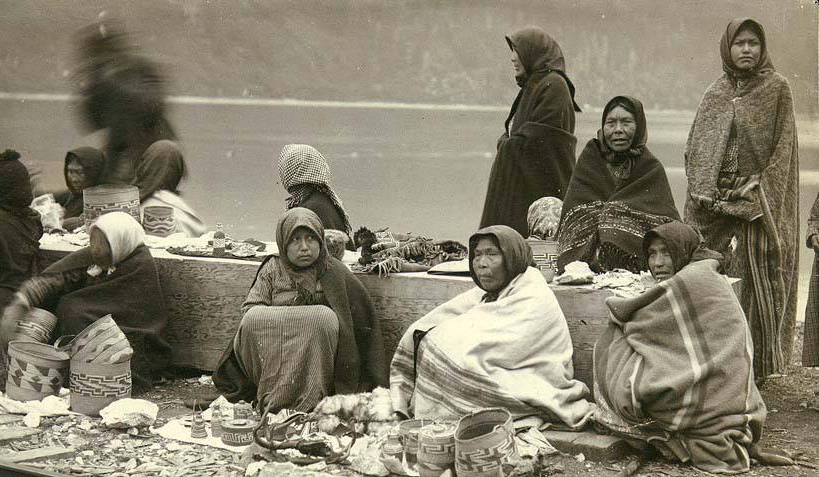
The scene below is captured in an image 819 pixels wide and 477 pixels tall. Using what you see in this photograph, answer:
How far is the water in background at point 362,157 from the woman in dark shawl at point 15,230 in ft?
10.7

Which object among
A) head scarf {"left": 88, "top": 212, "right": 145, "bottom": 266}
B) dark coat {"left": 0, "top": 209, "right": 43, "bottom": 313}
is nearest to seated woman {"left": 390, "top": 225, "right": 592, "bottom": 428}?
head scarf {"left": 88, "top": 212, "right": 145, "bottom": 266}

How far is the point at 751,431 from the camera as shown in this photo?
176 inches

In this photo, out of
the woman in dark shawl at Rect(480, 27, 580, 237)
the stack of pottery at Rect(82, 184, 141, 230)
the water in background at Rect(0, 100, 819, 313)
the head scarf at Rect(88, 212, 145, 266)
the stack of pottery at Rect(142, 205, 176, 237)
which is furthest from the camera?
the water in background at Rect(0, 100, 819, 313)

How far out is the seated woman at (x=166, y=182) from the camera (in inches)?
288

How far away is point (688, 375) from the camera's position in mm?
A: 4430

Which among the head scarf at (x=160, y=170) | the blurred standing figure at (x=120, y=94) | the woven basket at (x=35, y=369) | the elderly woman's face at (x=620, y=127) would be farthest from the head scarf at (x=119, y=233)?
the elderly woman's face at (x=620, y=127)

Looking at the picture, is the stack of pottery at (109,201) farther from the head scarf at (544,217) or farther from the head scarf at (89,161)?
the head scarf at (544,217)

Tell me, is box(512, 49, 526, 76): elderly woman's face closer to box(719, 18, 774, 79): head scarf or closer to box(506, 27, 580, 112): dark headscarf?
box(506, 27, 580, 112): dark headscarf

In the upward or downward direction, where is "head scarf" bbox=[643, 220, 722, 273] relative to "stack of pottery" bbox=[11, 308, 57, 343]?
upward

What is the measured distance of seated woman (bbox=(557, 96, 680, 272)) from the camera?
5449mm

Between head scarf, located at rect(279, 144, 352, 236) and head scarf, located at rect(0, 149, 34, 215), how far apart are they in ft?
4.93

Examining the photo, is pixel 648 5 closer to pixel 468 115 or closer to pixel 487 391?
pixel 468 115

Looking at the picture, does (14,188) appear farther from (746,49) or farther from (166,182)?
(746,49)

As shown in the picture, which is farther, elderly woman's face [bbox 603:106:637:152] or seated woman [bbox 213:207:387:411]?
elderly woman's face [bbox 603:106:637:152]
